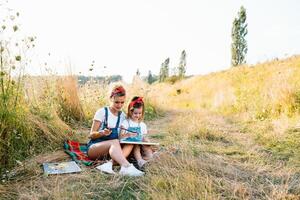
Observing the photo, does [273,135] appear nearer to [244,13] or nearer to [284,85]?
[284,85]

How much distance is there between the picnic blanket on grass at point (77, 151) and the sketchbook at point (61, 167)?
5.2 inches

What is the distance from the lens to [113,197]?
254 cm

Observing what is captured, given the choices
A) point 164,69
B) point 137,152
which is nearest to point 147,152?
point 137,152

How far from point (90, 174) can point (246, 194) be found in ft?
4.31

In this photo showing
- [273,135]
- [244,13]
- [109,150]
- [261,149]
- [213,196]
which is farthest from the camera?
[244,13]

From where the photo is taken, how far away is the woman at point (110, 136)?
10.3 feet

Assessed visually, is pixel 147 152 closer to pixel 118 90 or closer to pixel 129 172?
pixel 129 172

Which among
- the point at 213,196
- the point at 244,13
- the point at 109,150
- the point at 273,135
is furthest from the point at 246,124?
the point at 244,13

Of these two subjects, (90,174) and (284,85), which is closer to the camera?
(90,174)

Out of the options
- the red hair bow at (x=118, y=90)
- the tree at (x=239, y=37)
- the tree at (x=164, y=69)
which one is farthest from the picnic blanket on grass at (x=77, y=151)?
the tree at (x=164, y=69)

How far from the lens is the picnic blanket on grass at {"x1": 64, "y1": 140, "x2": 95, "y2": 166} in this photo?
343 cm

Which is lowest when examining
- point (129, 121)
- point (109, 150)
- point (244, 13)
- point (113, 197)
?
point (113, 197)

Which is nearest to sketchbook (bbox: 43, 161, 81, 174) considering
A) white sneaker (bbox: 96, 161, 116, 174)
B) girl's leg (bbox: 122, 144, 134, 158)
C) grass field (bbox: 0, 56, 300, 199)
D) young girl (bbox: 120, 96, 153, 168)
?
grass field (bbox: 0, 56, 300, 199)

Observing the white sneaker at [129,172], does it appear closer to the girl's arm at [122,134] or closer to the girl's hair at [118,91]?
the girl's arm at [122,134]
